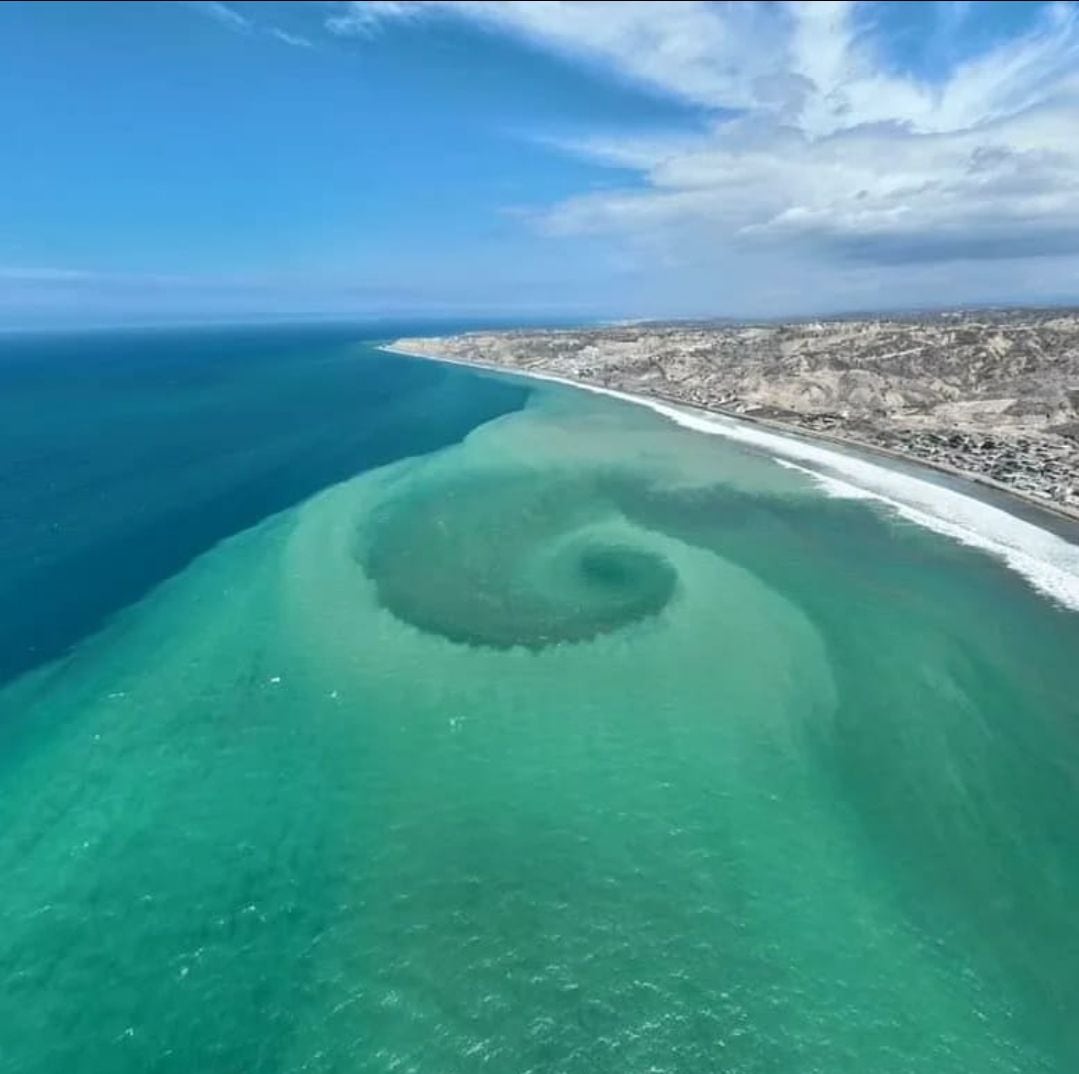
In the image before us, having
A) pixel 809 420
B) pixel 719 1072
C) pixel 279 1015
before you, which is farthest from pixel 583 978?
pixel 809 420

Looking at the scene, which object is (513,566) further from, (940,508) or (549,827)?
(940,508)

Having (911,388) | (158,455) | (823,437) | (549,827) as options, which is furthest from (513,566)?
(911,388)

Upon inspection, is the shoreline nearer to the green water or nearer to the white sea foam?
the white sea foam

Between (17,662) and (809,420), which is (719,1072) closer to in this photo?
(17,662)

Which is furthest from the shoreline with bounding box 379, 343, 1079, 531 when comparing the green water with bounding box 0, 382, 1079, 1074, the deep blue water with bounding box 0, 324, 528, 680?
the green water with bounding box 0, 382, 1079, 1074

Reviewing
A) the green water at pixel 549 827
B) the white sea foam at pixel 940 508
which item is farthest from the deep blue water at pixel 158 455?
the white sea foam at pixel 940 508

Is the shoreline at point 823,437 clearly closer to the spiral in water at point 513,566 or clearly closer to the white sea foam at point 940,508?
the white sea foam at point 940,508
